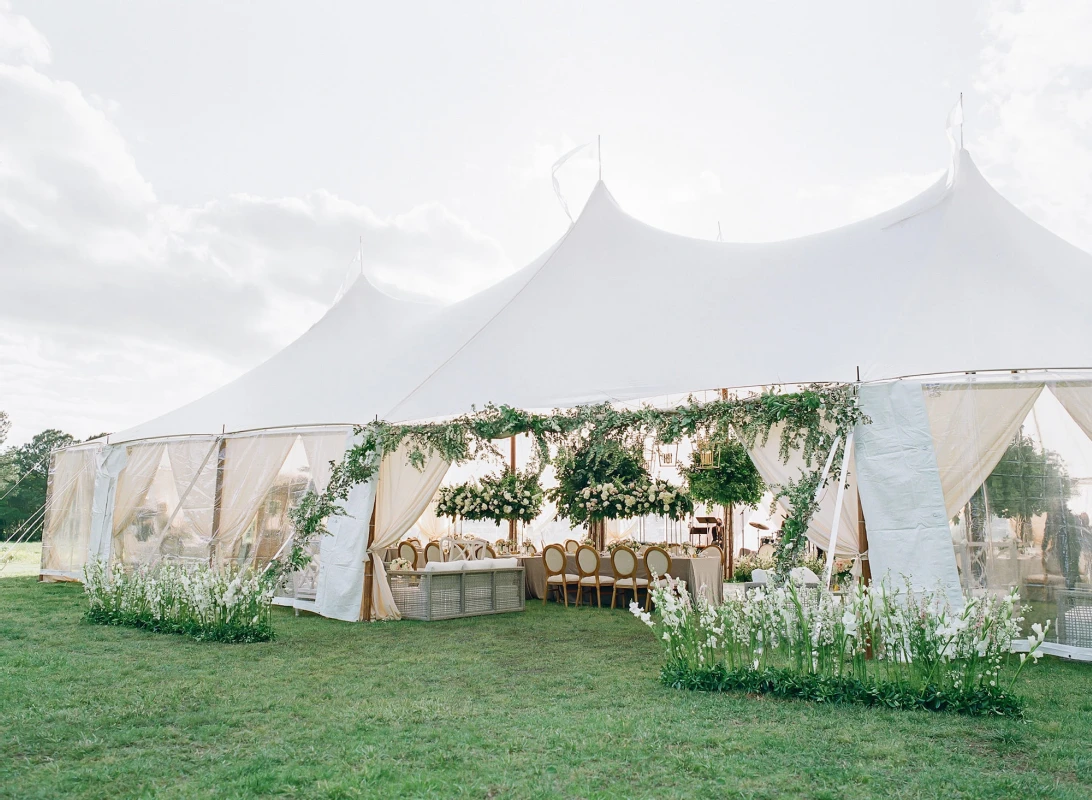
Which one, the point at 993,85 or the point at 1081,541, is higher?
the point at 993,85

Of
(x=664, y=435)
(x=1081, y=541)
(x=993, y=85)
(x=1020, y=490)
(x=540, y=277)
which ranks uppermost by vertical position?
(x=993, y=85)

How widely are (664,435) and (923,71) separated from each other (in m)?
5.15

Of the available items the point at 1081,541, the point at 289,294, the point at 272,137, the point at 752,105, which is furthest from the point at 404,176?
the point at 1081,541

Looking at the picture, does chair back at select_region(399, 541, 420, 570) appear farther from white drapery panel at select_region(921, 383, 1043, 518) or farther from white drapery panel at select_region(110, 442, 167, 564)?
white drapery panel at select_region(921, 383, 1043, 518)

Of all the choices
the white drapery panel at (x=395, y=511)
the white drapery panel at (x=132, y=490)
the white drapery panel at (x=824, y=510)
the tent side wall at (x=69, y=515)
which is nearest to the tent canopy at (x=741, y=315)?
the white drapery panel at (x=395, y=511)

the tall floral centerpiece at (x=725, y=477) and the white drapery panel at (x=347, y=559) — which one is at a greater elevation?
the tall floral centerpiece at (x=725, y=477)

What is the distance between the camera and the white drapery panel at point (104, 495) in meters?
12.1

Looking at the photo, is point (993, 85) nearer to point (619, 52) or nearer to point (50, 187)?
point (619, 52)

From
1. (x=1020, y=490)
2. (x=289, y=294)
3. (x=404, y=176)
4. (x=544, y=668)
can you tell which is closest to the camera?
(x=544, y=668)

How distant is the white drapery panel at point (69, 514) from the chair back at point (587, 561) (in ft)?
26.3

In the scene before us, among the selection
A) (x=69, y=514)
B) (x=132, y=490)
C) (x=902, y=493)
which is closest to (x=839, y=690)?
(x=902, y=493)

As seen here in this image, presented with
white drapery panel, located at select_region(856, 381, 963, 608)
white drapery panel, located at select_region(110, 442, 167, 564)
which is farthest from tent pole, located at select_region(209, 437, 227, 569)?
white drapery panel, located at select_region(856, 381, 963, 608)

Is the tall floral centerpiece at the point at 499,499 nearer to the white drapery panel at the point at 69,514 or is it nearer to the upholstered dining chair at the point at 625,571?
the upholstered dining chair at the point at 625,571

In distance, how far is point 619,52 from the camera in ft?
30.5
